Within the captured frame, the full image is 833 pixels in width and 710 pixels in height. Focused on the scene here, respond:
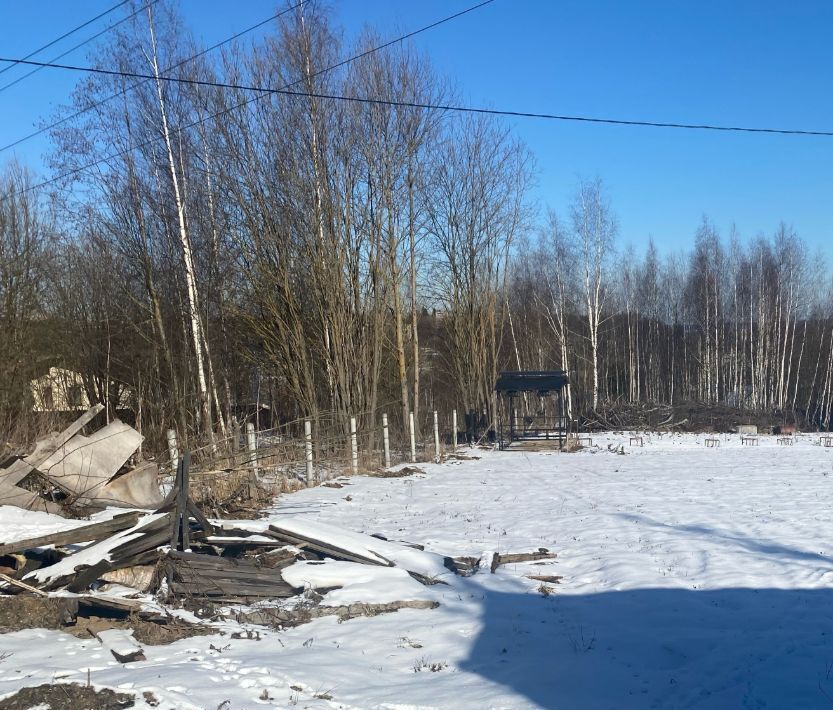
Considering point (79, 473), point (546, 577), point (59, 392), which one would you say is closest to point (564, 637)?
point (546, 577)

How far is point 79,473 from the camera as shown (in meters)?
11.7

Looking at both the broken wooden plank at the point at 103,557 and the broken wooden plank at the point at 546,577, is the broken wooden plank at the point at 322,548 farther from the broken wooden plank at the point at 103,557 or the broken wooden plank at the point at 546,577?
the broken wooden plank at the point at 546,577

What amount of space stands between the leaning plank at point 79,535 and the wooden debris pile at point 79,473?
3.01m

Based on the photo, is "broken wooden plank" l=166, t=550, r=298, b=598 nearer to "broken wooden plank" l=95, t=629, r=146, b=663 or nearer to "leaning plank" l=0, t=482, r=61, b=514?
"broken wooden plank" l=95, t=629, r=146, b=663

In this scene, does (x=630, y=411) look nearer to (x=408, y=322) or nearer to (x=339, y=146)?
(x=408, y=322)

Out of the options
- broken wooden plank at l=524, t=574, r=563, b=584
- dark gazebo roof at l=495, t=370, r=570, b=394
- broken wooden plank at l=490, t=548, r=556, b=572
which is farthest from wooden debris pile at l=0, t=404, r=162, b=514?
dark gazebo roof at l=495, t=370, r=570, b=394

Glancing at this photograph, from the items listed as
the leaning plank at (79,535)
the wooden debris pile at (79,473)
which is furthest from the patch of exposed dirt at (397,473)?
the leaning plank at (79,535)

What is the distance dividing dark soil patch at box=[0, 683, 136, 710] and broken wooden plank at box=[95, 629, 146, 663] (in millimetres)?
719

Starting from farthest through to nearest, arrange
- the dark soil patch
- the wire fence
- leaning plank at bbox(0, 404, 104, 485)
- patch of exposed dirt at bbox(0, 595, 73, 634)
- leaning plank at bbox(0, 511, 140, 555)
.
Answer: the wire fence → leaning plank at bbox(0, 404, 104, 485) → leaning plank at bbox(0, 511, 140, 555) → patch of exposed dirt at bbox(0, 595, 73, 634) → the dark soil patch

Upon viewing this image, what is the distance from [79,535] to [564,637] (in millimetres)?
5169

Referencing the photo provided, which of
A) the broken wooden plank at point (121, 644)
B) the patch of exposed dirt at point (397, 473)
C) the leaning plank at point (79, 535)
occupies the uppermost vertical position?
the leaning plank at point (79, 535)

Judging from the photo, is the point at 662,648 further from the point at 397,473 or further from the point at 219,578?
the point at 397,473

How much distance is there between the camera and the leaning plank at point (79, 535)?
8211mm

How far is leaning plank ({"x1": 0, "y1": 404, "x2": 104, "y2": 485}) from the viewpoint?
1120 cm
